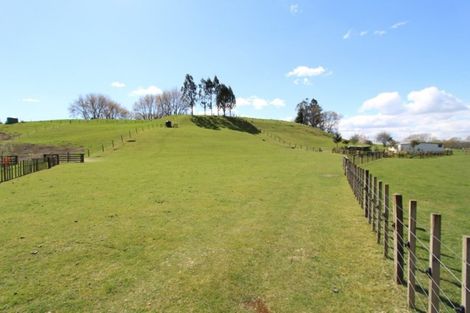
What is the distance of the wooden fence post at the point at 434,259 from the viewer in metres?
4.20

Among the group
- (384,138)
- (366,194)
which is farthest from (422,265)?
(384,138)

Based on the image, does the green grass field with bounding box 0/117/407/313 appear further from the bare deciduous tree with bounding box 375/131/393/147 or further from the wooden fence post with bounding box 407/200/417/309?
the bare deciduous tree with bounding box 375/131/393/147

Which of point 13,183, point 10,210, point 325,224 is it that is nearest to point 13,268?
point 10,210

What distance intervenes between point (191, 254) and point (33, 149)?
186 ft

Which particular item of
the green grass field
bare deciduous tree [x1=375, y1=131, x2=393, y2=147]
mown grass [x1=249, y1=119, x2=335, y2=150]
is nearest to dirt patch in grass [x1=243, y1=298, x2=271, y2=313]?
the green grass field

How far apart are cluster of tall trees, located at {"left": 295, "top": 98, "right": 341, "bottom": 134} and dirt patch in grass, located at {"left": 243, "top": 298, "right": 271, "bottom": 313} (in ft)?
458

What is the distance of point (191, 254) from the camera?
7.65 meters

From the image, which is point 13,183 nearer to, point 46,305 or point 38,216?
point 38,216

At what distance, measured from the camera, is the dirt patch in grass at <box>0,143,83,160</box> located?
5067 centimetres

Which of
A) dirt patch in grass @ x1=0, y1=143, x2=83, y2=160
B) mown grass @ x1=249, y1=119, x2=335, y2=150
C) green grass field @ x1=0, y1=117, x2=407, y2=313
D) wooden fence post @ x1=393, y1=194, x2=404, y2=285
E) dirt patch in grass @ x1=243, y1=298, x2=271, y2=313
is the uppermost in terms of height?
mown grass @ x1=249, y1=119, x2=335, y2=150

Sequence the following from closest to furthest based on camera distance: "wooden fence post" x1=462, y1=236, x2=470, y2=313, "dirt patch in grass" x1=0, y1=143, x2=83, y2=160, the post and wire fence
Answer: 1. "wooden fence post" x1=462, y1=236, x2=470, y2=313
2. the post and wire fence
3. "dirt patch in grass" x1=0, y1=143, x2=83, y2=160

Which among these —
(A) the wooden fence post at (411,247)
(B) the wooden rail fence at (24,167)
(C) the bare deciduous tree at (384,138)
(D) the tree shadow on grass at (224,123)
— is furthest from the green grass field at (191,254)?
(C) the bare deciduous tree at (384,138)

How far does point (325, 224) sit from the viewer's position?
10.2 metres

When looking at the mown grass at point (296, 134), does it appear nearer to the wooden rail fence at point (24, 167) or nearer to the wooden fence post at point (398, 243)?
the wooden rail fence at point (24, 167)
